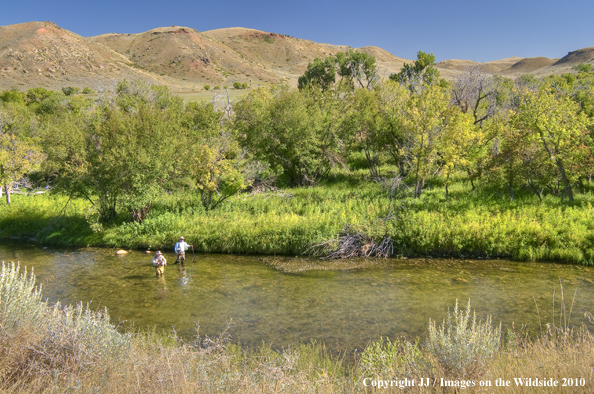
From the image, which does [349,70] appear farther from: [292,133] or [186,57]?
[186,57]

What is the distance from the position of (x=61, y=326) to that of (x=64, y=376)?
1125mm

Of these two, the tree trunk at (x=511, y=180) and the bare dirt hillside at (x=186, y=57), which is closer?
the tree trunk at (x=511, y=180)

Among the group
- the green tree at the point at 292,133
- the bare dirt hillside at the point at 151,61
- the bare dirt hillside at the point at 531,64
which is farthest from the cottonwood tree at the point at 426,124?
the bare dirt hillside at the point at 531,64

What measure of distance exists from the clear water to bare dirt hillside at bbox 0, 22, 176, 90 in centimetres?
7992

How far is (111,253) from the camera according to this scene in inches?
899

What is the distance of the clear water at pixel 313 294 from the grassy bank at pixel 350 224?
1.11 metres

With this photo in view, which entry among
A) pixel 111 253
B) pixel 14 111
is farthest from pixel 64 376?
pixel 14 111

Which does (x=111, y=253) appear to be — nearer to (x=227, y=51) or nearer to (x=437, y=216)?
(x=437, y=216)

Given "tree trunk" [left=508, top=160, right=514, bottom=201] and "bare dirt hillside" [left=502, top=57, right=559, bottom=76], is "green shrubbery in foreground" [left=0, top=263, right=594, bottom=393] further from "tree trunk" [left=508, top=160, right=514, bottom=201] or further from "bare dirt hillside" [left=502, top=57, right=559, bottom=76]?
"bare dirt hillside" [left=502, top=57, right=559, bottom=76]

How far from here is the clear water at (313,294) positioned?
11.9 m

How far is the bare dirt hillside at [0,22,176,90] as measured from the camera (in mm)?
90938

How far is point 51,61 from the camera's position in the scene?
10244 cm

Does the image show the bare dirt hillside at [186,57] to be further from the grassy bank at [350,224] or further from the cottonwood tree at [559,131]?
the cottonwood tree at [559,131]

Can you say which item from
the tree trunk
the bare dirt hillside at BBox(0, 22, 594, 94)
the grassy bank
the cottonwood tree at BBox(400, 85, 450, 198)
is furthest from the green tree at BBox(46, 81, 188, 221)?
the bare dirt hillside at BBox(0, 22, 594, 94)
